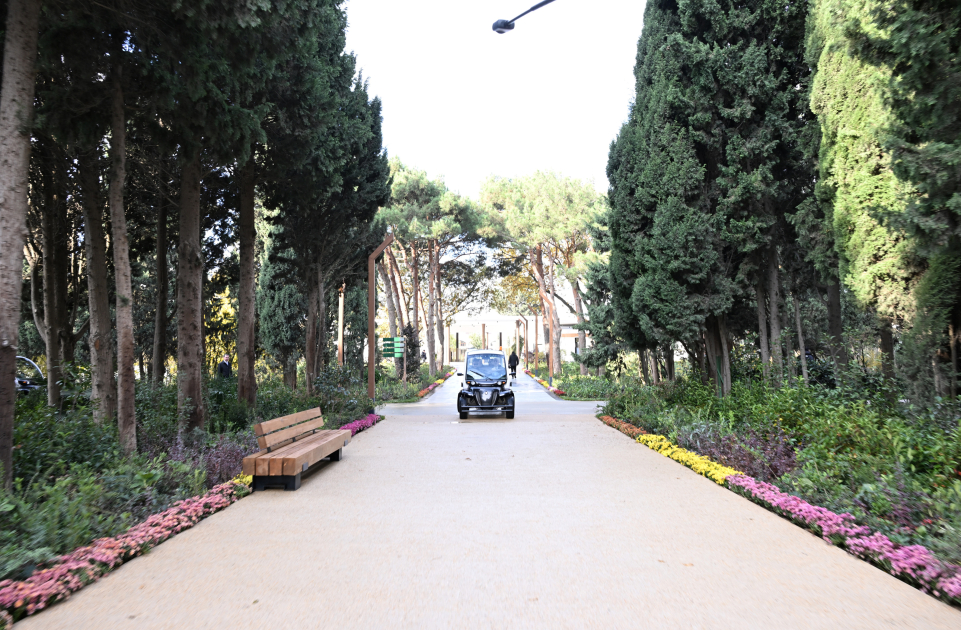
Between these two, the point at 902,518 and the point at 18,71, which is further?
the point at 18,71

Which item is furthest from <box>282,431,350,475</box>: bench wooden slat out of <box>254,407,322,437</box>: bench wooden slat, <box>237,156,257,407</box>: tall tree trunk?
<box>237,156,257,407</box>: tall tree trunk

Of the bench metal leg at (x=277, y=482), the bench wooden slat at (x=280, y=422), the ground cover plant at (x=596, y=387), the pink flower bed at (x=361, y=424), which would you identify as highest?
the bench wooden slat at (x=280, y=422)

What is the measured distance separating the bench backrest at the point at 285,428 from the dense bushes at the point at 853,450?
Answer: 5.65 metres

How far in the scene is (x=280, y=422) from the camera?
892 centimetres

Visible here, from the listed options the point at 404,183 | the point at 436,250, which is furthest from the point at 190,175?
the point at 436,250

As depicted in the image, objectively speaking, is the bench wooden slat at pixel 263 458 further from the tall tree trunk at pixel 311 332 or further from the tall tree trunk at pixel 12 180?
the tall tree trunk at pixel 311 332

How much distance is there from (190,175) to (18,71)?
4.32 metres

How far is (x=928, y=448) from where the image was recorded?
6.48 meters

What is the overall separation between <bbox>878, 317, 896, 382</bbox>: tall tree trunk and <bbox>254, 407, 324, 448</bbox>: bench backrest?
8110mm

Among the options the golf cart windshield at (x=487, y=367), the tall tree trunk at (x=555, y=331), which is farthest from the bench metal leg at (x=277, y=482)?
the tall tree trunk at (x=555, y=331)

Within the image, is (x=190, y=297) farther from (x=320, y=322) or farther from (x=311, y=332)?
(x=320, y=322)

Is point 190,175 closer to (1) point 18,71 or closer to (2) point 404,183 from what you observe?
(1) point 18,71

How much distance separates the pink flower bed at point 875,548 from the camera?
4.19 meters

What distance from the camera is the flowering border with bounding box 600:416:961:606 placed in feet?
13.9
